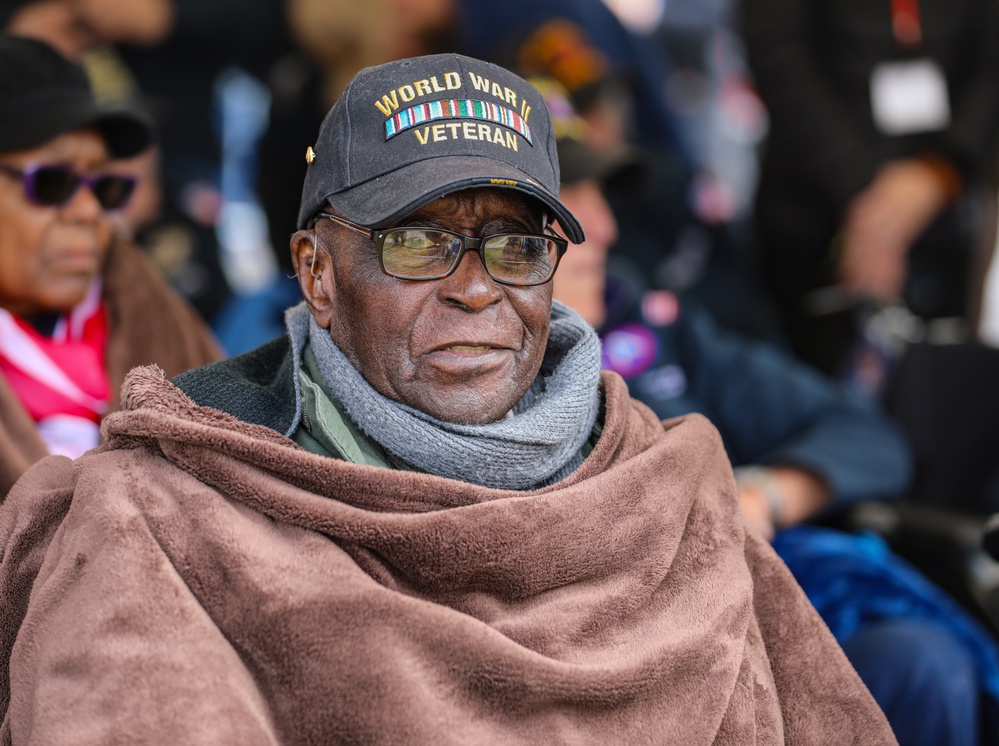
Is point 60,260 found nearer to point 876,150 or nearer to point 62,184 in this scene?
point 62,184

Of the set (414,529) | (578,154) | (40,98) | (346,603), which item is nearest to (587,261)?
(578,154)

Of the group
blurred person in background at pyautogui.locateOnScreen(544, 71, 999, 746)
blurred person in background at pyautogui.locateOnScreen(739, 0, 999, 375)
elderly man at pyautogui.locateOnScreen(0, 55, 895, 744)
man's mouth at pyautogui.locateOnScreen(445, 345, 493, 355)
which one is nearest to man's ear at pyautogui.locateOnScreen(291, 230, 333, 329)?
elderly man at pyautogui.locateOnScreen(0, 55, 895, 744)

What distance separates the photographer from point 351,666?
1.44 m

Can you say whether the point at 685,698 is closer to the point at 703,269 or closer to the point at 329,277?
the point at 329,277

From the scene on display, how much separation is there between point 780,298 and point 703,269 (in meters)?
0.34

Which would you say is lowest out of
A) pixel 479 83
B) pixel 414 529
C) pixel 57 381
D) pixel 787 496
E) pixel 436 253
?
pixel 787 496

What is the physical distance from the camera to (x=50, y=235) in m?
2.35

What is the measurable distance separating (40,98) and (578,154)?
1.34 meters

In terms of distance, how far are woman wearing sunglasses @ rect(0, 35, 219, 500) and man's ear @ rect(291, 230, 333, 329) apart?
695 millimetres

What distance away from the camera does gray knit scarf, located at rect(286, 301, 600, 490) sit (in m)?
1.67

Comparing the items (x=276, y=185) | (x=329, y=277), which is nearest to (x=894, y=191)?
(x=276, y=185)

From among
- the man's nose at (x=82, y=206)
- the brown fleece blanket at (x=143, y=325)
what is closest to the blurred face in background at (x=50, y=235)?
the man's nose at (x=82, y=206)

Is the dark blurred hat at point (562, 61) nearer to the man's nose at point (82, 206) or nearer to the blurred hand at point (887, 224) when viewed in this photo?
the blurred hand at point (887, 224)

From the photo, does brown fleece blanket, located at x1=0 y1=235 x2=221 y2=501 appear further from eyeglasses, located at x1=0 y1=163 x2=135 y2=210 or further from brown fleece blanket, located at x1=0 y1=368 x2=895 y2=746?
brown fleece blanket, located at x1=0 y1=368 x2=895 y2=746
